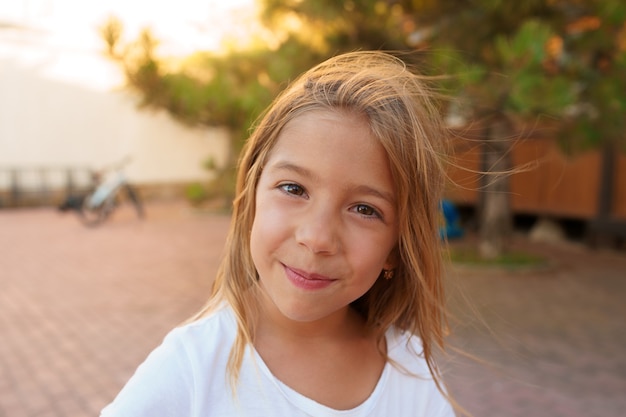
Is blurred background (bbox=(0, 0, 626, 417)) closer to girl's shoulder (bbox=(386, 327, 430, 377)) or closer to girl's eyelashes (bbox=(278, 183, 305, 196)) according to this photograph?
girl's shoulder (bbox=(386, 327, 430, 377))

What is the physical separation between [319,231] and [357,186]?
98mm

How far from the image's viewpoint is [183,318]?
191 inches

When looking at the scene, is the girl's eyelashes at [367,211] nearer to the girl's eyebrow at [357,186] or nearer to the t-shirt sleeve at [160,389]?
the girl's eyebrow at [357,186]

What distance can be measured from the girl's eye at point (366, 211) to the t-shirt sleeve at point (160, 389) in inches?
13.6

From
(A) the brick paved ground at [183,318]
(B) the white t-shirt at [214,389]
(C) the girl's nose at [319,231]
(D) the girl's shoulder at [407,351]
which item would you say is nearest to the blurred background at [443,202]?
(A) the brick paved ground at [183,318]

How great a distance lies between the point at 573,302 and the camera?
17.7 feet

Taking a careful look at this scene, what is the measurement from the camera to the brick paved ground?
3.35m

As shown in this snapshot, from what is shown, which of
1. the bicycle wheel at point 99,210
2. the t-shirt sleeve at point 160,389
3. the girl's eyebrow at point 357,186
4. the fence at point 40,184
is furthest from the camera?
the fence at point 40,184

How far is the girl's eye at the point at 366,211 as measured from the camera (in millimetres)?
1021

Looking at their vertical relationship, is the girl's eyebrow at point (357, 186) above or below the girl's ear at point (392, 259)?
above

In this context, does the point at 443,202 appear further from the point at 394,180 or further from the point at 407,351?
the point at 394,180

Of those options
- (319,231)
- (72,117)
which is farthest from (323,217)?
(72,117)

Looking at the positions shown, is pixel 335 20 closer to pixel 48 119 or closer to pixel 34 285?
pixel 34 285

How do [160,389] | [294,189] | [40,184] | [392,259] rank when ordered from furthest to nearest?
[40,184], [392,259], [294,189], [160,389]
